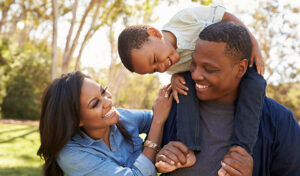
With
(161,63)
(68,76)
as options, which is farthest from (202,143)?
(68,76)

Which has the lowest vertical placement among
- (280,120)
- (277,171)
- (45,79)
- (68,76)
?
(45,79)

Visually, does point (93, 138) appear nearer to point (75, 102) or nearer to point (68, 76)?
point (75, 102)

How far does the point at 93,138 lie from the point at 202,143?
96 cm

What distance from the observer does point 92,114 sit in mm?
2619

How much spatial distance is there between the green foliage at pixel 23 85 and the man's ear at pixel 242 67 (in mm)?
17186

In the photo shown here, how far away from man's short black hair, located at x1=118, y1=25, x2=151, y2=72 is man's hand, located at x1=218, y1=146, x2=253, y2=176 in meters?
1.32

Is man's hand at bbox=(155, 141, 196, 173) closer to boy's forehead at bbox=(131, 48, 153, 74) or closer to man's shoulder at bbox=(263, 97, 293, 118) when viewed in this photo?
man's shoulder at bbox=(263, 97, 293, 118)

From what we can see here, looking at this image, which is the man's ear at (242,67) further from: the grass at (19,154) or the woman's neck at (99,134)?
the grass at (19,154)

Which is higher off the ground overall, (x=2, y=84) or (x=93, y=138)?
(x=93, y=138)

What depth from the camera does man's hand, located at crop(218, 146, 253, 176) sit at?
2277 mm

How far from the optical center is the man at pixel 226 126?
2.31 metres

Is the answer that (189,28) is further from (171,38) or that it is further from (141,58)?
A: (141,58)

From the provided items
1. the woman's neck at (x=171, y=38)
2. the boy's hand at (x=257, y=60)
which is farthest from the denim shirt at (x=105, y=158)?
the boy's hand at (x=257, y=60)

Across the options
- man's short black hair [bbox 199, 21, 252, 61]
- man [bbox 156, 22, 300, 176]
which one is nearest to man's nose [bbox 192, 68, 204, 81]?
man [bbox 156, 22, 300, 176]
